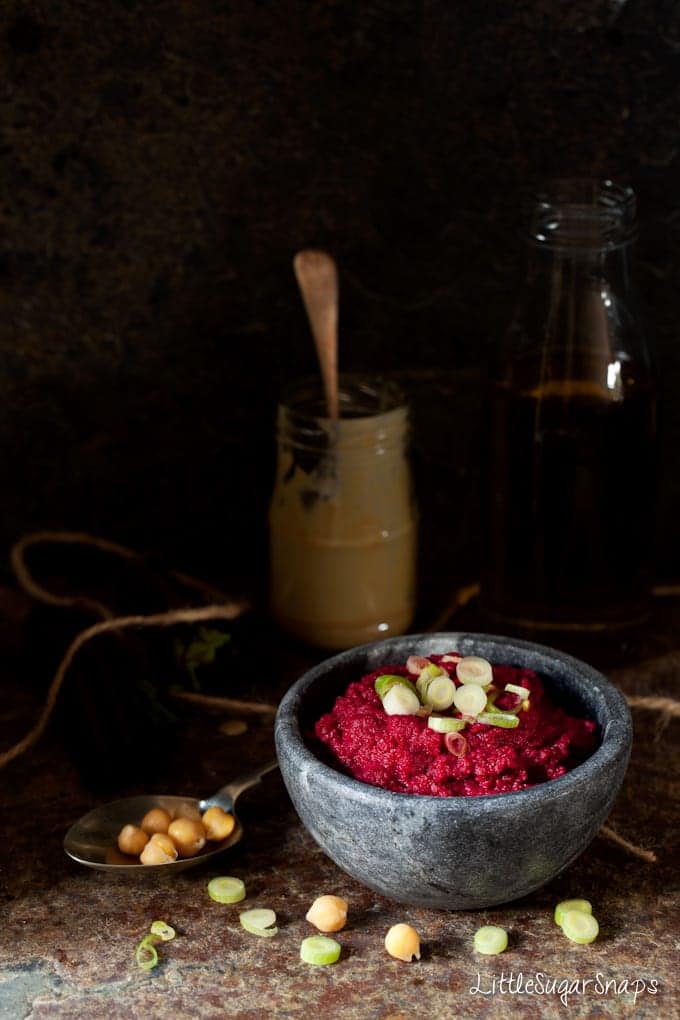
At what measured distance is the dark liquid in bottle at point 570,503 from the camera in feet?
4.30

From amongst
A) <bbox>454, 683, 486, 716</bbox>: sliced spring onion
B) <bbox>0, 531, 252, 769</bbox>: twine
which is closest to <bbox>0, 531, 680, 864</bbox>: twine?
<bbox>0, 531, 252, 769</bbox>: twine

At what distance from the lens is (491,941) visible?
0.96m

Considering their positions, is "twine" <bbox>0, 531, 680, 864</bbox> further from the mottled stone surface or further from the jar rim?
the jar rim

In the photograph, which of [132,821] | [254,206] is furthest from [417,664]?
[254,206]

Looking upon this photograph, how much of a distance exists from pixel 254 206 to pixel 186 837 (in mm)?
682

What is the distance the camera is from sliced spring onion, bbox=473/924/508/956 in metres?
0.96

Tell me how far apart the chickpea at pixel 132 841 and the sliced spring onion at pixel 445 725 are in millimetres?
265

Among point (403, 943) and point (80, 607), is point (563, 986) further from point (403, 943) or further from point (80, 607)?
point (80, 607)

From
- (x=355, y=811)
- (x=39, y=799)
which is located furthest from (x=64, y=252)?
(x=355, y=811)

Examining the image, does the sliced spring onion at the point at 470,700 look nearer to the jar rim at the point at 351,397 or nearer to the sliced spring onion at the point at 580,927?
the sliced spring onion at the point at 580,927

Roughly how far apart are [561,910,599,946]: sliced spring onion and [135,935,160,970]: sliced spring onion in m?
0.31

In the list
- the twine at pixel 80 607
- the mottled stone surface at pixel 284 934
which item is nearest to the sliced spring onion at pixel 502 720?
the mottled stone surface at pixel 284 934

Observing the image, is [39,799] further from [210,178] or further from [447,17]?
[447,17]

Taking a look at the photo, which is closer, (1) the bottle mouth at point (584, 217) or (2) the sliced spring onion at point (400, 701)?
(2) the sliced spring onion at point (400, 701)
